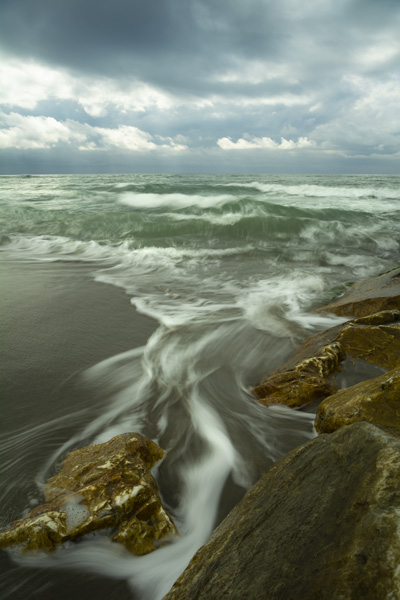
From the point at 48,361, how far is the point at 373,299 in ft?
13.9

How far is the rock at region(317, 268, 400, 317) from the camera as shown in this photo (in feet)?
14.9

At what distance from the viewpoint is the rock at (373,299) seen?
4.55 m

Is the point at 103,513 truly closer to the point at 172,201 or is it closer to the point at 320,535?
the point at 320,535

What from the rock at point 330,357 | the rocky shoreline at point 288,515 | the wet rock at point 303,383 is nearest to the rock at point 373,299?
the rock at point 330,357

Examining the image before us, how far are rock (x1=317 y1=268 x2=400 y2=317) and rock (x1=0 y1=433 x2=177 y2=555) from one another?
3.83 metres

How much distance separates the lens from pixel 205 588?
1.25 metres

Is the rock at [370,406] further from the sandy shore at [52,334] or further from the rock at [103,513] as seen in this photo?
the sandy shore at [52,334]

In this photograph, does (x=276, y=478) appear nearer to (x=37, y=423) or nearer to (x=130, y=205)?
(x=37, y=423)

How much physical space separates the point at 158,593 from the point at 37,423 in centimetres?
182

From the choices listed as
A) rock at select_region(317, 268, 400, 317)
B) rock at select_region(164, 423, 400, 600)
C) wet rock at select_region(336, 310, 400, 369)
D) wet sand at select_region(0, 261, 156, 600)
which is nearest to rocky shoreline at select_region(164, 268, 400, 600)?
rock at select_region(164, 423, 400, 600)

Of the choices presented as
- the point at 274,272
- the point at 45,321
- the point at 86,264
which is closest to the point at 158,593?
the point at 45,321

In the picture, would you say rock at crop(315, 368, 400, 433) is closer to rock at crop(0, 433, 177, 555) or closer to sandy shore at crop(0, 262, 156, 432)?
rock at crop(0, 433, 177, 555)

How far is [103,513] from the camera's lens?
185 cm

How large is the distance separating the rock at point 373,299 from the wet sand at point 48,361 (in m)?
2.89
